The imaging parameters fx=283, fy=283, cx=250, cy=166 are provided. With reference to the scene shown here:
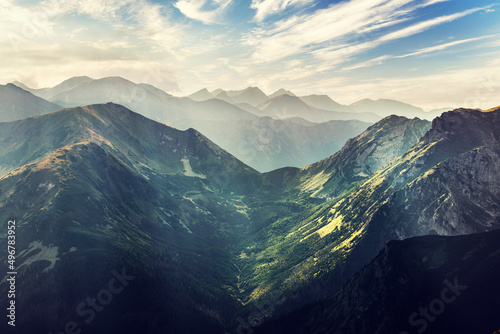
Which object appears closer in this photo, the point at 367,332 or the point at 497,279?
the point at 497,279

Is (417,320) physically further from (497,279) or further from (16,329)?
(16,329)

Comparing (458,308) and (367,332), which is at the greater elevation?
(458,308)

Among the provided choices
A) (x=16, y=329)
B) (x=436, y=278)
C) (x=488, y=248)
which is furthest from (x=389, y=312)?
(x=16, y=329)

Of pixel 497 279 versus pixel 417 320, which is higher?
pixel 497 279

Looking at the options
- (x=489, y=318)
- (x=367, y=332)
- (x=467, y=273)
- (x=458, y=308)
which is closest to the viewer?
(x=489, y=318)

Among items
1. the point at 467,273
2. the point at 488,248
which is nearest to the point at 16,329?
the point at 467,273

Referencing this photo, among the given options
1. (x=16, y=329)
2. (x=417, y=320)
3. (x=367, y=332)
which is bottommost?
(x=367, y=332)

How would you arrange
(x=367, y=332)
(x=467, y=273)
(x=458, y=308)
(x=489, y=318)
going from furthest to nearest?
(x=367, y=332), (x=467, y=273), (x=458, y=308), (x=489, y=318)

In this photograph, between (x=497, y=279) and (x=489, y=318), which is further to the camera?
(x=497, y=279)

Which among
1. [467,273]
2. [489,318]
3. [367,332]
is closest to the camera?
[489,318]

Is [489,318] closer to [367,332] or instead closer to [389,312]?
[389,312]
